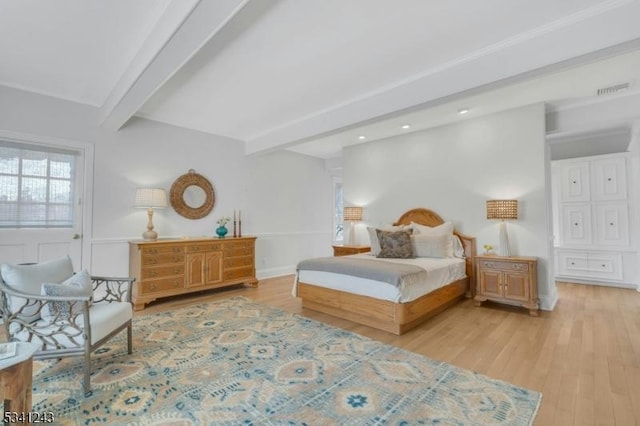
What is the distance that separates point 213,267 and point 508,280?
4.17 meters

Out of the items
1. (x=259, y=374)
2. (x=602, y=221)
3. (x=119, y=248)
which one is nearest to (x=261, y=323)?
(x=259, y=374)

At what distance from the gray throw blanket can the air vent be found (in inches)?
120

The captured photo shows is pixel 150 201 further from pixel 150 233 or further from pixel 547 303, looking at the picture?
pixel 547 303

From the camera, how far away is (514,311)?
3.73m

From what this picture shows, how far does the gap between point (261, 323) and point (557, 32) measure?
12.3 feet

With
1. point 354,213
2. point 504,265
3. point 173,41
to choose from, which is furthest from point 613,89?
point 173,41

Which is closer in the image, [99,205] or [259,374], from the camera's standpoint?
[259,374]

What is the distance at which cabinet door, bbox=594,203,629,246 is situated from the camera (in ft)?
15.7

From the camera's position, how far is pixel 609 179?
494 centimetres

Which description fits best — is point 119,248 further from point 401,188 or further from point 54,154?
point 401,188

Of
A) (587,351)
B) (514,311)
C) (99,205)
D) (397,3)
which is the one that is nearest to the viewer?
(397,3)

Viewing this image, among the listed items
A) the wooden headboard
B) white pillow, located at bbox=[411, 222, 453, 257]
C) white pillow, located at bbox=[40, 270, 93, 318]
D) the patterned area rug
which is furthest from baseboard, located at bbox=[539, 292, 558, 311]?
white pillow, located at bbox=[40, 270, 93, 318]

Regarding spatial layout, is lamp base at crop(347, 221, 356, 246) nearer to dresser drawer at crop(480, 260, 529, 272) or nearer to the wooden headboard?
the wooden headboard

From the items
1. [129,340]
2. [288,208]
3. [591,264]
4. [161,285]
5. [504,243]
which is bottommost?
[129,340]
